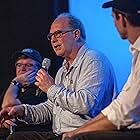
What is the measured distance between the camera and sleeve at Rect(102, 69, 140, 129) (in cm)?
165

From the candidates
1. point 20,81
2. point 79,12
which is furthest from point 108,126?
point 79,12

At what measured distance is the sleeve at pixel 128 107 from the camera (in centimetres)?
165

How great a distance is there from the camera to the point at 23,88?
121 inches

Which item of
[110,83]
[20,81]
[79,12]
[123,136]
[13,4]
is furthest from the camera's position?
[13,4]

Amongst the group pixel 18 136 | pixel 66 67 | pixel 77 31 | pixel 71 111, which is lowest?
pixel 18 136

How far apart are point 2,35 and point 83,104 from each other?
5.03 ft

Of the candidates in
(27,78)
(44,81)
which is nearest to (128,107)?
(44,81)

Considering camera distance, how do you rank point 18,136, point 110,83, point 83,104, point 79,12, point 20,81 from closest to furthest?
point 83,104
point 110,83
point 18,136
point 20,81
point 79,12

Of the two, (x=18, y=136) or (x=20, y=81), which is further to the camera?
(x=20, y=81)

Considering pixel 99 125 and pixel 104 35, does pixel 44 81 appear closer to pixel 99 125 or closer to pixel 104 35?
pixel 99 125

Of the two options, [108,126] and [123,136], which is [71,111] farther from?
[123,136]

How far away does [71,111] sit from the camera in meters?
2.18

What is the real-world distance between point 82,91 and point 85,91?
15 mm

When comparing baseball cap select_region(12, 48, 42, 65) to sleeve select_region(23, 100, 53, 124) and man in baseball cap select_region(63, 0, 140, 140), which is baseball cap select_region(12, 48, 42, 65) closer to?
sleeve select_region(23, 100, 53, 124)
